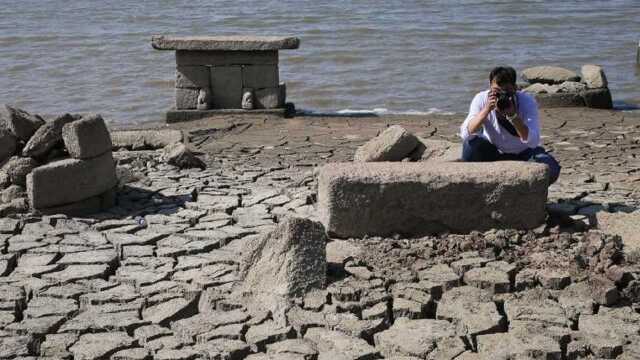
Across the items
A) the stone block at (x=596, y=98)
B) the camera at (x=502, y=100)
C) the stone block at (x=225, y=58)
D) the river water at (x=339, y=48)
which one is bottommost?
the river water at (x=339, y=48)

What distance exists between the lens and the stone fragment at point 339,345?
5007 mm

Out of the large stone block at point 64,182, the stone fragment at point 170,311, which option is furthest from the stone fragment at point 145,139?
the stone fragment at point 170,311

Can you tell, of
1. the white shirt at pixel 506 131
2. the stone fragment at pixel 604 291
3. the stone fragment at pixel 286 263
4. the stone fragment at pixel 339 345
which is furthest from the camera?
the white shirt at pixel 506 131

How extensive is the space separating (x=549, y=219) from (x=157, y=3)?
29670 mm

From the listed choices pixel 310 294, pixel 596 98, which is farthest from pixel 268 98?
pixel 310 294

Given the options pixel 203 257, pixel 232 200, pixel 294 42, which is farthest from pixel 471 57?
pixel 203 257

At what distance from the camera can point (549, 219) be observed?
688 centimetres

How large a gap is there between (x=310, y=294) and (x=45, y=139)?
124 inches

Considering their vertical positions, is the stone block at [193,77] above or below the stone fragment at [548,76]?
above

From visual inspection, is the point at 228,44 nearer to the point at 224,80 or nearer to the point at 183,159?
the point at 224,80

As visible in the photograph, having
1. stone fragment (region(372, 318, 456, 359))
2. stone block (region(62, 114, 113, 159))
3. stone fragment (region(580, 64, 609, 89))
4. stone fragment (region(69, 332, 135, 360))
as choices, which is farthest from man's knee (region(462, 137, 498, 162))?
stone fragment (region(580, 64, 609, 89))

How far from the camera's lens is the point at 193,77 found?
12.6 m

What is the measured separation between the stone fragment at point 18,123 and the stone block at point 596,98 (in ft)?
25.1

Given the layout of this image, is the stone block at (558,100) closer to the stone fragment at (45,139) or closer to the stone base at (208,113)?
the stone base at (208,113)
